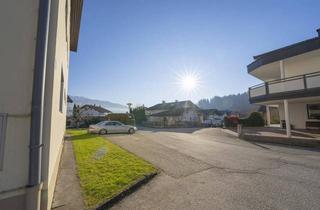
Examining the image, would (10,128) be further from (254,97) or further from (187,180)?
(254,97)

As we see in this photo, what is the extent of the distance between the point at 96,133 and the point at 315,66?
835 inches

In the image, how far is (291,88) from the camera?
14.3 m

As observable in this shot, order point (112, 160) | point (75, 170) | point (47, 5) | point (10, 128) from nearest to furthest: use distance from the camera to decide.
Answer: point (10, 128), point (47, 5), point (75, 170), point (112, 160)

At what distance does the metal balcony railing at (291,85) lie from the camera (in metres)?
13.1

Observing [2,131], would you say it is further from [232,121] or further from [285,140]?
[232,121]

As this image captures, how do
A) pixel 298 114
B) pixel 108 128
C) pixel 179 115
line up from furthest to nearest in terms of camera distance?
1. pixel 179 115
2. pixel 108 128
3. pixel 298 114

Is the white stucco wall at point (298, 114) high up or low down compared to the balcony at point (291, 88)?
down

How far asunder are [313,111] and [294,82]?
4909mm

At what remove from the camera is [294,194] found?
14.9ft

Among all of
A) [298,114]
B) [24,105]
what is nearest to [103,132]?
[24,105]

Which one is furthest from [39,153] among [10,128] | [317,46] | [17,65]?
[317,46]

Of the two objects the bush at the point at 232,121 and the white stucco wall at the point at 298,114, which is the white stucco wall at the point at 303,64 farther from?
the bush at the point at 232,121

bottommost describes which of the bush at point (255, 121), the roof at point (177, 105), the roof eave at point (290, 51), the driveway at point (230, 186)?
the driveway at point (230, 186)

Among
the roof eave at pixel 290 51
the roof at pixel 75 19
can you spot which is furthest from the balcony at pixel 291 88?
the roof at pixel 75 19
